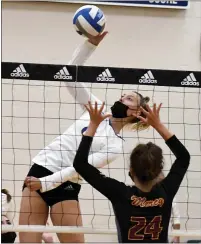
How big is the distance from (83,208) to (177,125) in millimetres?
1307

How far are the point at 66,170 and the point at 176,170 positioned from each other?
0.84 meters

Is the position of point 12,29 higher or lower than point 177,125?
higher

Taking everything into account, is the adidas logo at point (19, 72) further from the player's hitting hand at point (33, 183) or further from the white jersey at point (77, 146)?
the player's hitting hand at point (33, 183)

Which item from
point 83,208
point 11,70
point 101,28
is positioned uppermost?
point 101,28

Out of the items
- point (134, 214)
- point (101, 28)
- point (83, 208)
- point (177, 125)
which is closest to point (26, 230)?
point (134, 214)

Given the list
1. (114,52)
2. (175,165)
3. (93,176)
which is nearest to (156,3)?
(114,52)

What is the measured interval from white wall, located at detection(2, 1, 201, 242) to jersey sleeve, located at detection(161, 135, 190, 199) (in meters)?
3.08

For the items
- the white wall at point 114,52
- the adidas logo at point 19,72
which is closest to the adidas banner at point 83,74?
the adidas logo at point 19,72

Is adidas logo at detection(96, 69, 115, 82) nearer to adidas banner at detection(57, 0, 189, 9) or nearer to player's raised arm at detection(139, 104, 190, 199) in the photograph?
player's raised arm at detection(139, 104, 190, 199)

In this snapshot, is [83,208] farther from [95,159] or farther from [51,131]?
[95,159]

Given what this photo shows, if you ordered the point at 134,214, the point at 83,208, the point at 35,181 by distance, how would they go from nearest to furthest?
the point at 134,214, the point at 35,181, the point at 83,208

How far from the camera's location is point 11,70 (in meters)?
3.59

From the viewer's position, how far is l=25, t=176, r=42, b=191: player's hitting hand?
3.33m

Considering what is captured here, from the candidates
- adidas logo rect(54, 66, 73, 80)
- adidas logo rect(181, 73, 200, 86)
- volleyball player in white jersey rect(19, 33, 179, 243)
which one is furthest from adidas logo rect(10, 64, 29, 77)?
adidas logo rect(181, 73, 200, 86)
